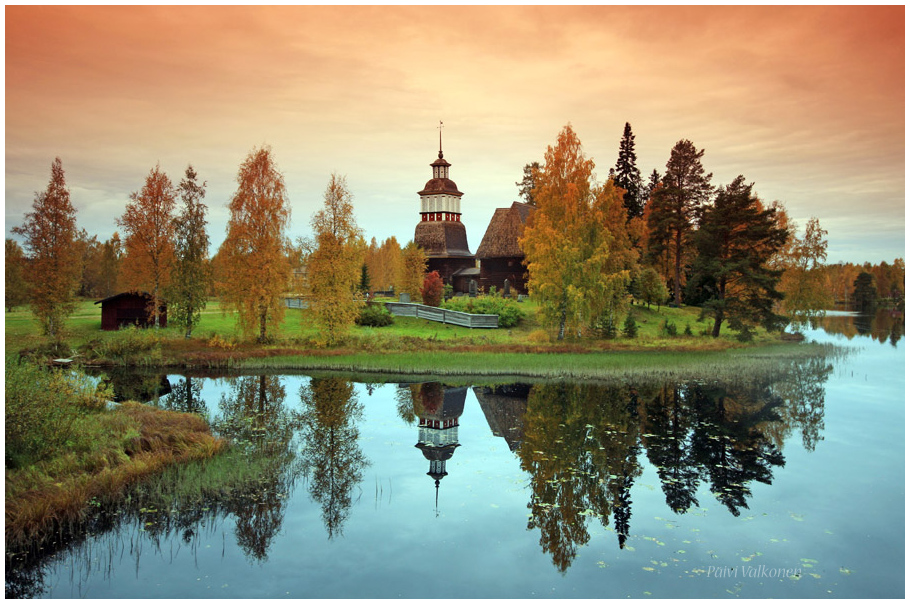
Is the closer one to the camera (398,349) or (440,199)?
(398,349)

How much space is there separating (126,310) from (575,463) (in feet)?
101

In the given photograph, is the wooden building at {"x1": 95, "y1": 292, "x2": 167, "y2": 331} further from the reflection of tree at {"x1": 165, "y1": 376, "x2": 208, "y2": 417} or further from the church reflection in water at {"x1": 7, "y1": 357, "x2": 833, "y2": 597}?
the reflection of tree at {"x1": 165, "y1": 376, "x2": 208, "y2": 417}

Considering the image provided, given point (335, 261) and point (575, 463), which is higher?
point (335, 261)

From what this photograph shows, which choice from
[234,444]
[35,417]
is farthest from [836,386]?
[35,417]

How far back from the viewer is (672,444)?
15883mm

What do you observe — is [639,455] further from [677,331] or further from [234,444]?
[677,331]

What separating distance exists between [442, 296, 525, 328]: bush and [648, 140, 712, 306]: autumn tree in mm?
14437

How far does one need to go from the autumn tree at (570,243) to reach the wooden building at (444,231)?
68.3ft

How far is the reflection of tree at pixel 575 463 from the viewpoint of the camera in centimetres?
1073

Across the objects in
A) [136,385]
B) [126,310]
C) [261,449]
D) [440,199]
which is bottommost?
[261,449]

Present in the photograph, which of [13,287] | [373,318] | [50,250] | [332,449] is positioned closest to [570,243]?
Result: [373,318]

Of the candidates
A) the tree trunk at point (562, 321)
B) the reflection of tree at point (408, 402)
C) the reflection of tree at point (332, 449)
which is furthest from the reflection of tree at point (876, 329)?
the reflection of tree at point (332, 449)

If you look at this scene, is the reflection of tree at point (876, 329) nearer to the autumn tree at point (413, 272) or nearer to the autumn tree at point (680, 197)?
the autumn tree at point (680, 197)

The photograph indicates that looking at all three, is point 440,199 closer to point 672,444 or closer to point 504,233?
point 504,233
